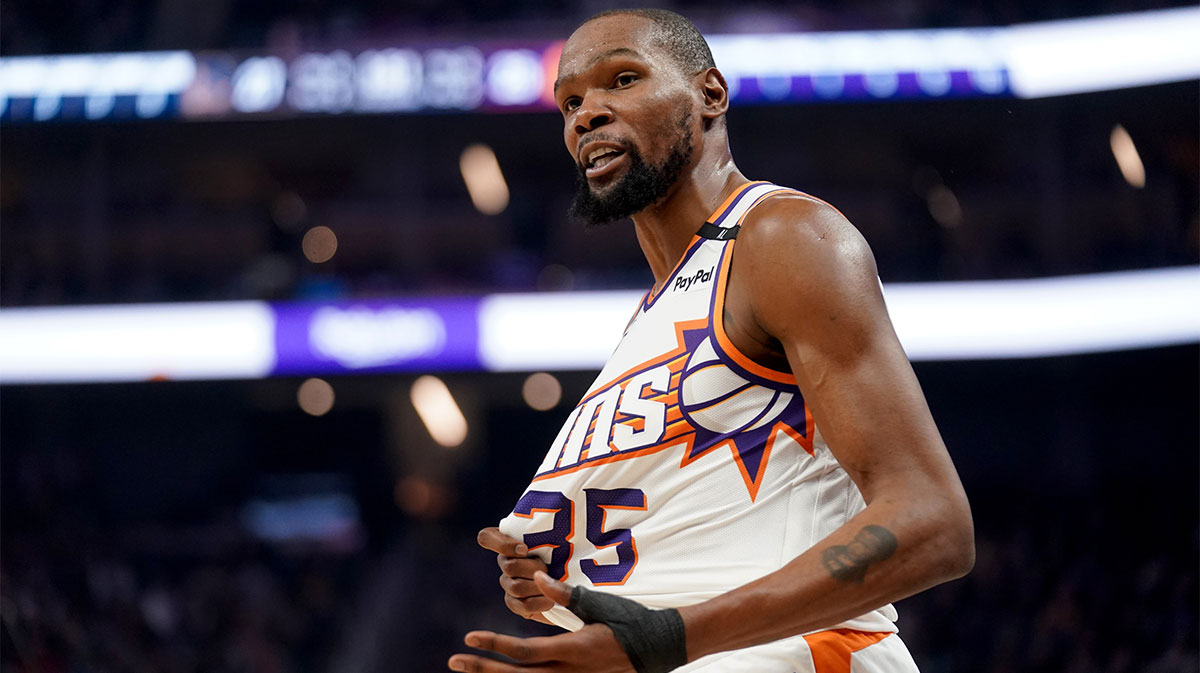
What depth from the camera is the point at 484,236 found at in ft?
49.4

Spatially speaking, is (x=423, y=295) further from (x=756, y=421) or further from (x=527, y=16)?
(x=756, y=421)

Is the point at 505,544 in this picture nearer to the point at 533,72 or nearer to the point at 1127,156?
the point at 533,72

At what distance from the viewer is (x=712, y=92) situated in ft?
7.23

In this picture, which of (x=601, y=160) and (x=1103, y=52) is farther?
(x=1103, y=52)

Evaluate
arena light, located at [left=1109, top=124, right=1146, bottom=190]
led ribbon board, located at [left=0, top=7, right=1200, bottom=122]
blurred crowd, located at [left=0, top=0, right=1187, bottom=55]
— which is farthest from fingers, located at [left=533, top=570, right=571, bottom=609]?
arena light, located at [left=1109, top=124, right=1146, bottom=190]

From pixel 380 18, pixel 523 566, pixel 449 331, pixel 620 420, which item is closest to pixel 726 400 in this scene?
pixel 620 420

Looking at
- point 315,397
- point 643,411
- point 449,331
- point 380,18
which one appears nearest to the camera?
point 643,411

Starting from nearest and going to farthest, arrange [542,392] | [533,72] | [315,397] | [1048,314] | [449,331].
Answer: [449,331] → [1048,314] → [533,72] → [542,392] → [315,397]

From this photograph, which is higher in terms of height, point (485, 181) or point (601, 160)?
point (485, 181)

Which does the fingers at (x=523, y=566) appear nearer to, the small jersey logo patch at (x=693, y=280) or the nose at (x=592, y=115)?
the small jersey logo patch at (x=693, y=280)

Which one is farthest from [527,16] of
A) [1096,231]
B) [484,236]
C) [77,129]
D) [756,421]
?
[756,421]

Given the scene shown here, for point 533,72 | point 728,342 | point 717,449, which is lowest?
point 717,449

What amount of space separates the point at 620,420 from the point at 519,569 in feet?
1.12

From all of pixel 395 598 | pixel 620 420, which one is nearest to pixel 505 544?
pixel 620 420
